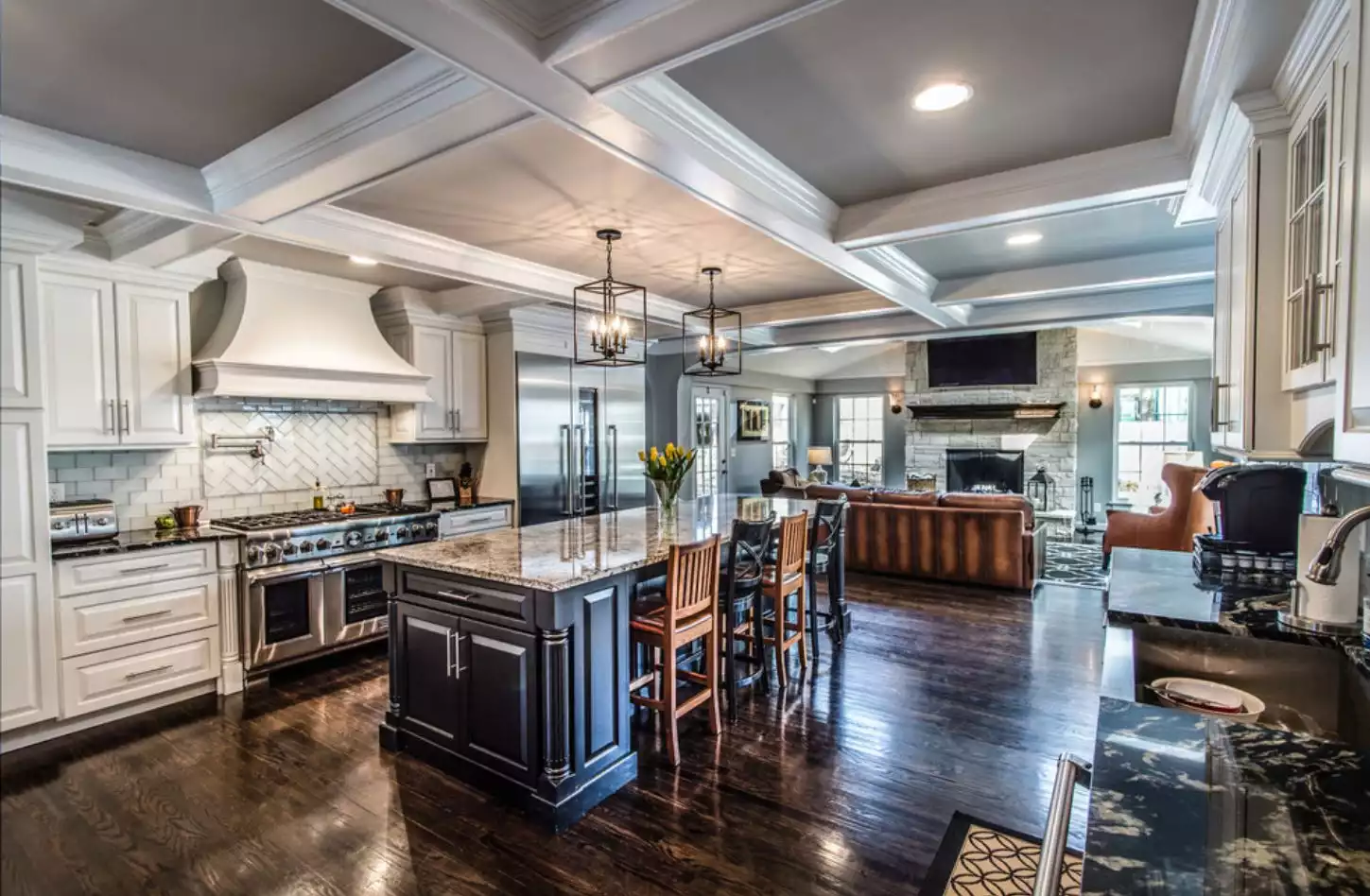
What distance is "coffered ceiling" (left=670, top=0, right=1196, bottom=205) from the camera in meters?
1.98

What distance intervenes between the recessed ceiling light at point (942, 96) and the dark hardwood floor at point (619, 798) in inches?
102

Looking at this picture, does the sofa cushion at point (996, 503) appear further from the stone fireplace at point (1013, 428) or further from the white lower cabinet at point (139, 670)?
the white lower cabinet at point (139, 670)

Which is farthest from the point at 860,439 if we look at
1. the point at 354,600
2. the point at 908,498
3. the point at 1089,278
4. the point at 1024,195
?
the point at 354,600

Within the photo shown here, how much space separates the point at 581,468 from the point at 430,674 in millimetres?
3136

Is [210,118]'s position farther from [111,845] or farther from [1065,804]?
[1065,804]

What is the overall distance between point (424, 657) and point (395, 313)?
122 inches

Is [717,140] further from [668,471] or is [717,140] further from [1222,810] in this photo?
[1222,810]

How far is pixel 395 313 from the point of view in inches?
203

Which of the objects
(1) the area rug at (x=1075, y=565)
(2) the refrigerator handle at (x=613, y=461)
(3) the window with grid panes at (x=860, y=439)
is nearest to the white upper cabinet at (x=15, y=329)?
(2) the refrigerator handle at (x=613, y=461)

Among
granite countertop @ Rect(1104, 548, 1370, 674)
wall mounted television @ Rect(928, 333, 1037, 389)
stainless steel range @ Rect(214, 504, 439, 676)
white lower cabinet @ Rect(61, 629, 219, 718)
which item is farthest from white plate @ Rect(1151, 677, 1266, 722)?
wall mounted television @ Rect(928, 333, 1037, 389)

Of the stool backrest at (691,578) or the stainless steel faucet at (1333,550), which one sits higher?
the stainless steel faucet at (1333,550)

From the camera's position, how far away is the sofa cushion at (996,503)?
5.89m

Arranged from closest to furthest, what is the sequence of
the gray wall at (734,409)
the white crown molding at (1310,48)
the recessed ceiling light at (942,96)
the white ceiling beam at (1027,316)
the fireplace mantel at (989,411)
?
the white crown molding at (1310,48), the recessed ceiling light at (942,96), the white ceiling beam at (1027,316), the gray wall at (734,409), the fireplace mantel at (989,411)

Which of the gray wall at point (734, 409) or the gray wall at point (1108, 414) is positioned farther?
the gray wall at point (1108, 414)
